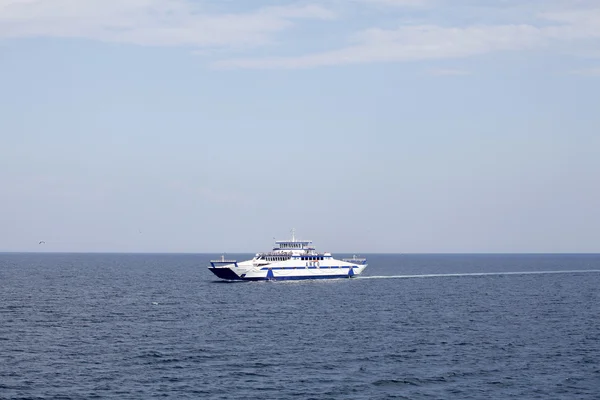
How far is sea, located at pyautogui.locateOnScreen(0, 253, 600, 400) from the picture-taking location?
57656 mm

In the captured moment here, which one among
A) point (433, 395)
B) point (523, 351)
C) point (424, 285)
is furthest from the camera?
point (424, 285)

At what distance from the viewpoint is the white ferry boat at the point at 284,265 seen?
164m

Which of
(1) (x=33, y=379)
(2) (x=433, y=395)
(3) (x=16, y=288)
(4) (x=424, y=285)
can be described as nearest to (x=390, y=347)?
(2) (x=433, y=395)

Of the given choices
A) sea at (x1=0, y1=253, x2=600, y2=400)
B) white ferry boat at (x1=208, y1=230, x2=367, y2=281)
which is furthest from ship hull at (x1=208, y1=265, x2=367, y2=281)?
sea at (x1=0, y1=253, x2=600, y2=400)

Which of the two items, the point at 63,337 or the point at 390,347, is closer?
the point at 390,347

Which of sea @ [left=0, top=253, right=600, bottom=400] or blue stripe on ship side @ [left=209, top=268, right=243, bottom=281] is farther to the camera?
blue stripe on ship side @ [left=209, top=268, right=243, bottom=281]

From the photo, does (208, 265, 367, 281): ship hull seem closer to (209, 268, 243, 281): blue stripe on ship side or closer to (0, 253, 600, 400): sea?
(209, 268, 243, 281): blue stripe on ship side

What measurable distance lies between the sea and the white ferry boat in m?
27.5

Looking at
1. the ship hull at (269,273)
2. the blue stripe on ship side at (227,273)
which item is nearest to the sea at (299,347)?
the blue stripe on ship side at (227,273)

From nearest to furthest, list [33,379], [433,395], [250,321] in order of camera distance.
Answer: [433,395] < [33,379] < [250,321]

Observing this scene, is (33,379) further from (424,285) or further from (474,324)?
(424,285)

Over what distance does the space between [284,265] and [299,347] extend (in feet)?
298

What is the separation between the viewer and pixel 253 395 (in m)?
55.4

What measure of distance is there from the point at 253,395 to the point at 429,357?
21.7 metres
